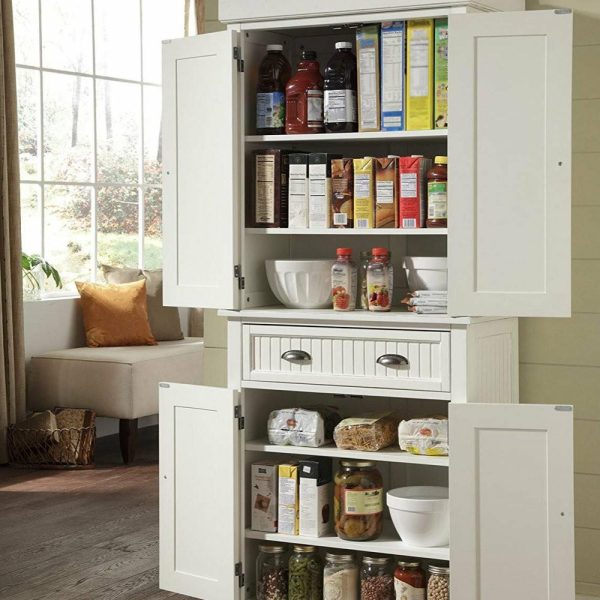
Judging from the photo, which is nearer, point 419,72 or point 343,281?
point 419,72

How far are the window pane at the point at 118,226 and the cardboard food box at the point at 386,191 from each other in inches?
151

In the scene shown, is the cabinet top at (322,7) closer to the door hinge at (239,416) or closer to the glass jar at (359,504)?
the door hinge at (239,416)

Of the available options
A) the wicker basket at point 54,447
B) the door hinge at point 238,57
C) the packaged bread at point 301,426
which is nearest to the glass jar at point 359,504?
the packaged bread at point 301,426

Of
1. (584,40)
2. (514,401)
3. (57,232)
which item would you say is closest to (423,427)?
(514,401)

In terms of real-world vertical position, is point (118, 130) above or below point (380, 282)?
above

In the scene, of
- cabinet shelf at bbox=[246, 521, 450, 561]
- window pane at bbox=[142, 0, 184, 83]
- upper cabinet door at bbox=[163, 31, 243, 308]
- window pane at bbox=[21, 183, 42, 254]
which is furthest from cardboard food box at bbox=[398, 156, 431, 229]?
window pane at bbox=[142, 0, 184, 83]

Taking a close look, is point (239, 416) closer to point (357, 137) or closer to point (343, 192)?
point (343, 192)

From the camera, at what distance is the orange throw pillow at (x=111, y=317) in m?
6.39

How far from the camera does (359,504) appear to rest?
3.34 m

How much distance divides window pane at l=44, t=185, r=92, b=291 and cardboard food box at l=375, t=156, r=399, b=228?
3602 mm

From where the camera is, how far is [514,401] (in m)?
3.49

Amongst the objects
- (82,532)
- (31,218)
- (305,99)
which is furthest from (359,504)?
(31,218)

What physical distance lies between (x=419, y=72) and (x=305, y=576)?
1522 mm

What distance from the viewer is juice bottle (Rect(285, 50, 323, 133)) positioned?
337 cm
